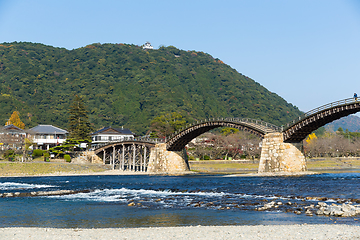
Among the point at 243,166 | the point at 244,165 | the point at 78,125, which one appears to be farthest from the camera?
the point at 78,125

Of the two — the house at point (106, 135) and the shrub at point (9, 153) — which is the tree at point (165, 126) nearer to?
the house at point (106, 135)

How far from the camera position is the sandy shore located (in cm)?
1337

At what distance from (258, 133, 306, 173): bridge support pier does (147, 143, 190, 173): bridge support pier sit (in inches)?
862

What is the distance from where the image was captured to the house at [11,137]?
8844cm

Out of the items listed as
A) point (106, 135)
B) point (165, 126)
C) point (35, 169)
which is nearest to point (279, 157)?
point (35, 169)

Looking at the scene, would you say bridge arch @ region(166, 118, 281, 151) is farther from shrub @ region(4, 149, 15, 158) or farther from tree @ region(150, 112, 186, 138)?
shrub @ region(4, 149, 15, 158)

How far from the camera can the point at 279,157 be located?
171 feet

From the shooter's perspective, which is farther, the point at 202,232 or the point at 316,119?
the point at 316,119

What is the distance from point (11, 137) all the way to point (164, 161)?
164ft

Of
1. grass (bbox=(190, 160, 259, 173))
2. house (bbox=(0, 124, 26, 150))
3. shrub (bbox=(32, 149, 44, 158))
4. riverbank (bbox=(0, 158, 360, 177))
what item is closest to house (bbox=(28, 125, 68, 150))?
house (bbox=(0, 124, 26, 150))

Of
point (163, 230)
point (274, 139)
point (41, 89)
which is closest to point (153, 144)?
point (274, 139)

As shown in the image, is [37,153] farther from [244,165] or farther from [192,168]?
[244,165]

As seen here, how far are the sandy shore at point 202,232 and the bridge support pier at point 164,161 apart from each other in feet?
179

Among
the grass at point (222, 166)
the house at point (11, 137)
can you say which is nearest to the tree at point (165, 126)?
the grass at point (222, 166)
